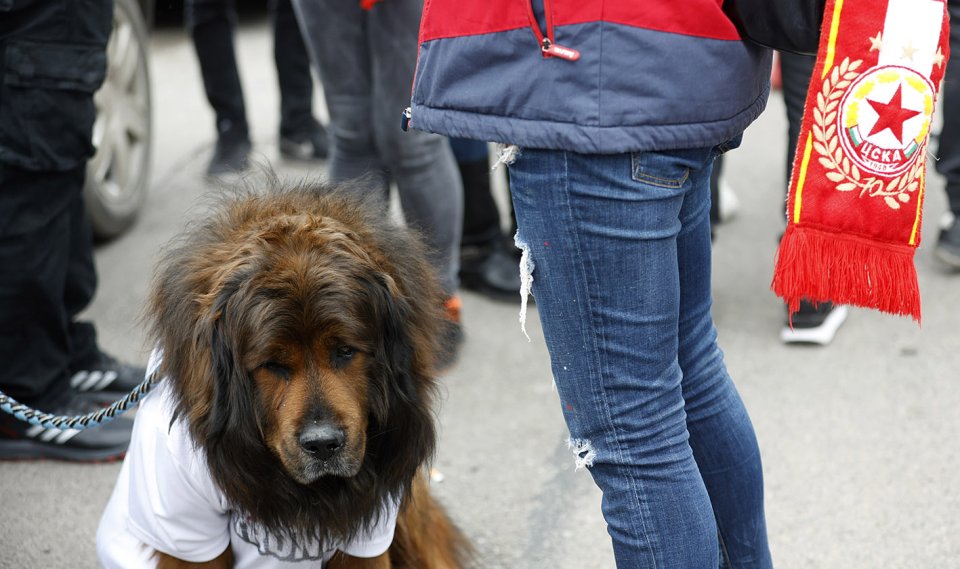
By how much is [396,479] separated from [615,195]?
964mm

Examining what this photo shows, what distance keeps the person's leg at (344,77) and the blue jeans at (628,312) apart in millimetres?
1687

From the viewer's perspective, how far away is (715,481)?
2.24 m

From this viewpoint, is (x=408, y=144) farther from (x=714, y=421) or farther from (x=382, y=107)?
Answer: (x=714, y=421)

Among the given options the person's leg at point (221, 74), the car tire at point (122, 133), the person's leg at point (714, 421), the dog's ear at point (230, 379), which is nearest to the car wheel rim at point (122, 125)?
the car tire at point (122, 133)

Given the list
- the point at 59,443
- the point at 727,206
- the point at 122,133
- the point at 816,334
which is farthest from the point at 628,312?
the point at 122,133

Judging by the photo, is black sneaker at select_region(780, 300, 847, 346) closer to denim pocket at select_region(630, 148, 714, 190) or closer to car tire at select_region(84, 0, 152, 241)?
denim pocket at select_region(630, 148, 714, 190)

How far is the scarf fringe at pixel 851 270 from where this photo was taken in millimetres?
1701

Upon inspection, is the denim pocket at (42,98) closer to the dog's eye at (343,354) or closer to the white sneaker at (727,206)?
the dog's eye at (343,354)

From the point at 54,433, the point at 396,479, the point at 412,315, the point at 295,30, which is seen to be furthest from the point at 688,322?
the point at 295,30

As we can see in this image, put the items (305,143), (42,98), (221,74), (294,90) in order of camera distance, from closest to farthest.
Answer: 1. (42,98)
2. (221,74)
3. (294,90)
4. (305,143)

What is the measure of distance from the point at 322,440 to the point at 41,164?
64.3 inches

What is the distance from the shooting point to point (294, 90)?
6.18m

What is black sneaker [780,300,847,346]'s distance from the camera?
4.21 metres

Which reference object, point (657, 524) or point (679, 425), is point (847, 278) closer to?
point (679, 425)
